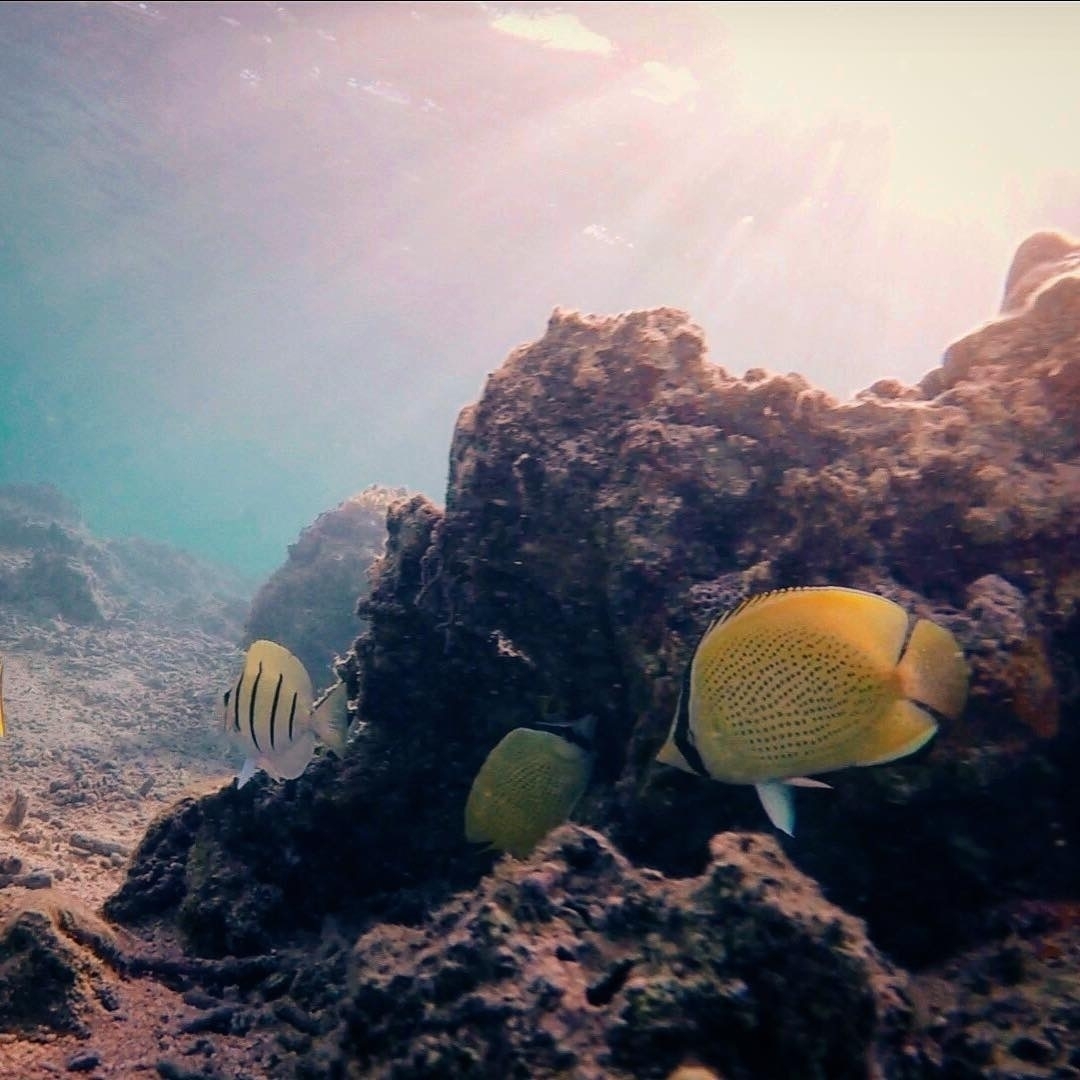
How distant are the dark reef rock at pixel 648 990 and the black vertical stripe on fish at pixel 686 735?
257 mm

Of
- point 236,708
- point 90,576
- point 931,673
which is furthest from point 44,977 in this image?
point 90,576

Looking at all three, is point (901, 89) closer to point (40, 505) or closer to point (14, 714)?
point (14, 714)

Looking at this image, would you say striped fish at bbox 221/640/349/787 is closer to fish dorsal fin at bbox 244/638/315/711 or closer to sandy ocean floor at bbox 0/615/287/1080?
fish dorsal fin at bbox 244/638/315/711

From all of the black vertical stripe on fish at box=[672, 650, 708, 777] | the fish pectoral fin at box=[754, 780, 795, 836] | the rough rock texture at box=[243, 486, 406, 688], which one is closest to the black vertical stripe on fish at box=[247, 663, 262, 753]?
the black vertical stripe on fish at box=[672, 650, 708, 777]

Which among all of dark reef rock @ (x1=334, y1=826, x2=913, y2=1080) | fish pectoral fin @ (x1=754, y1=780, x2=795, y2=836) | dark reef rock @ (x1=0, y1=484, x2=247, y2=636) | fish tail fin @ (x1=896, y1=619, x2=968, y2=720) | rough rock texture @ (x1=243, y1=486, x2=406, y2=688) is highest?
fish tail fin @ (x1=896, y1=619, x2=968, y2=720)

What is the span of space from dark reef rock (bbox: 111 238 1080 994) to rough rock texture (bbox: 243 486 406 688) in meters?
8.56

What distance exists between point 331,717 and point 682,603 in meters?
1.46

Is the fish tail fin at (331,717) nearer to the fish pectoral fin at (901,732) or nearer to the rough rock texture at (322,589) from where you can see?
the fish pectoral fin at (901,732)

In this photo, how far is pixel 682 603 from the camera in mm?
2881

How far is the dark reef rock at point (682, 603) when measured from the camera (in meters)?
2.38

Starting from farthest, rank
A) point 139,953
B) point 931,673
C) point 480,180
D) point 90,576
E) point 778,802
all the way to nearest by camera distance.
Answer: point 480,180 → point 90,576 → point 139,953 → point 778,802 → point 931,673

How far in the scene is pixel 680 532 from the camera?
3.07m

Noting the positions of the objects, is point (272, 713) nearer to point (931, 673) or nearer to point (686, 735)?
point (686, 735)

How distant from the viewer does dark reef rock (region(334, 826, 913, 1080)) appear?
1671 millimetres
